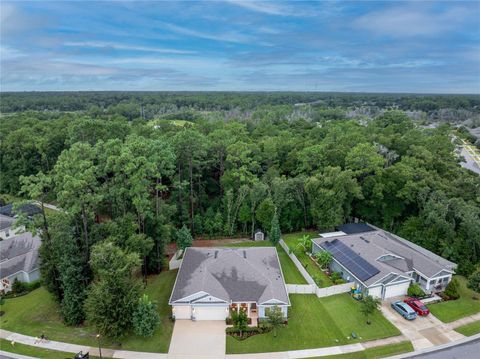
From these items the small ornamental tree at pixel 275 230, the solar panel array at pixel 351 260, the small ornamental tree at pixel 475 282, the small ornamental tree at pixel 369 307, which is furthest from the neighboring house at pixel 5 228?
the small ornamental tree at pixel 475 282

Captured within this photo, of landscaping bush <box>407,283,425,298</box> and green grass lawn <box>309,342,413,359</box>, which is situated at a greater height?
landscaping bush <box>407,283,425,298</box>

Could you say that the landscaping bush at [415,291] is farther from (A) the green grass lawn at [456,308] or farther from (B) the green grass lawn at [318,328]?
(B) the green grass lawn at [318,328]

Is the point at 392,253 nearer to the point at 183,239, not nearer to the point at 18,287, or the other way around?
the point at 183,239

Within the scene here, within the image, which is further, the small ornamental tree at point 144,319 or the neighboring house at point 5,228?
the neighboring house at point 5,228

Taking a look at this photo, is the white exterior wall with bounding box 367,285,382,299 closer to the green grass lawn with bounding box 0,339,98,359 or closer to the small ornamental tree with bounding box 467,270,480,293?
the small ornamental tree with bounding box 467,270,480,293

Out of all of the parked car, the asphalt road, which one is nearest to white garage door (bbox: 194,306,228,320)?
the asphalt road

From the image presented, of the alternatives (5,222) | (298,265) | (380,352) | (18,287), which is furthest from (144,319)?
(5,222)
